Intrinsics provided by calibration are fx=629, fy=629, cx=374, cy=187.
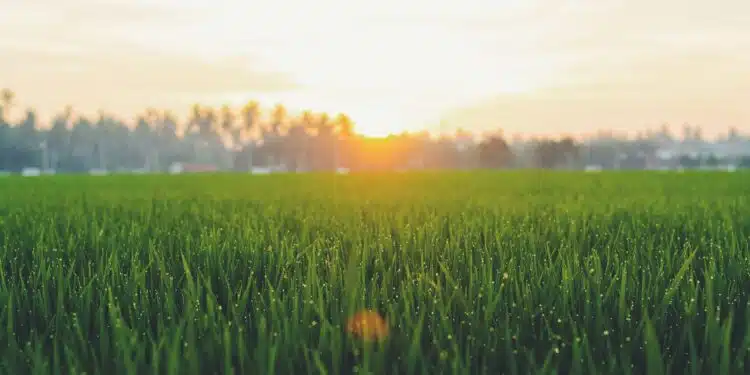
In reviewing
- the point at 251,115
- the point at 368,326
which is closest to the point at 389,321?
the point at 368,326

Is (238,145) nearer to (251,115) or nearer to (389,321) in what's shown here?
(251,115)

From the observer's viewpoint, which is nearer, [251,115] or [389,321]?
[389,321]

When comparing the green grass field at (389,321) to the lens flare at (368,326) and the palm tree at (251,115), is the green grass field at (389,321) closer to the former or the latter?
the lens flare at (368,326)

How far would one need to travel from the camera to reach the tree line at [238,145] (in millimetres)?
90188

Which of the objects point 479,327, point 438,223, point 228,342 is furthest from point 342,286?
point 438,223

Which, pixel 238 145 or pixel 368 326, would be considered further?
pixel 238 145

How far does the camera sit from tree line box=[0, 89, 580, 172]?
3551 inches

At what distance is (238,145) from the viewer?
132 m

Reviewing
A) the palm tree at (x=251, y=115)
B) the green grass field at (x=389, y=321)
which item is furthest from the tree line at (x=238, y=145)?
the green grass field at (x=389, y=321)

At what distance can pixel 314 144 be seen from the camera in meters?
98.9

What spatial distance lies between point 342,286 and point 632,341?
88 cm

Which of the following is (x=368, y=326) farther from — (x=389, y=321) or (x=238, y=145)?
(x=238, y=145)

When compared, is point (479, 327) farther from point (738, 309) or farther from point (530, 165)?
point (530, 165)

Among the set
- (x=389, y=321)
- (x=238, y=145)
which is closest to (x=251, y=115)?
(x=238, y=145)
